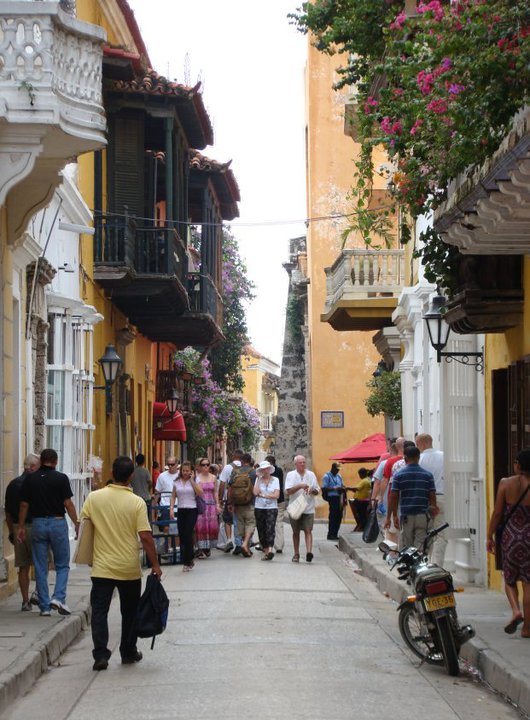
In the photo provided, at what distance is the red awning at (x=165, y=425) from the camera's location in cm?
3469

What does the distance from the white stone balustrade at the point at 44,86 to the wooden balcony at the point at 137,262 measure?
1003cm

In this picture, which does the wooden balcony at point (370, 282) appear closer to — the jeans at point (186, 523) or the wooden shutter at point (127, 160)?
the wooden shutter at point (127, 160)

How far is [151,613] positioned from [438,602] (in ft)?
7.20

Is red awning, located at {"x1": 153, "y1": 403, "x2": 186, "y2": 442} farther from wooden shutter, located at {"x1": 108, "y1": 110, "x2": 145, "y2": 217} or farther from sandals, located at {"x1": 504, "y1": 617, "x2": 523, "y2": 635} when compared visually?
sandals, located at {"x1": 504, "y1": 617, "x2": 523, "y2": 635}

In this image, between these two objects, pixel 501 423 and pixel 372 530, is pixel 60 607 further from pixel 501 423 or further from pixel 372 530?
pixel 372 530

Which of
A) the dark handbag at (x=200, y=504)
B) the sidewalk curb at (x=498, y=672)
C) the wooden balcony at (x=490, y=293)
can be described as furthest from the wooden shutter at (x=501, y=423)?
the dark handbag at (x=200, y=504)

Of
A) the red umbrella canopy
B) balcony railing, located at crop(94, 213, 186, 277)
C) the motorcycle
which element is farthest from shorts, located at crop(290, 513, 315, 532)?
the motorcycle

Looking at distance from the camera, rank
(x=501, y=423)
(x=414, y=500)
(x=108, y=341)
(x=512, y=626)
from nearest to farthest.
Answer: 1. (x=512, y=626)
2. (x=414, y=500)
3. (x=501, y=423)
4. (x=108, y=341)

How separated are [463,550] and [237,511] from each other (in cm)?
700

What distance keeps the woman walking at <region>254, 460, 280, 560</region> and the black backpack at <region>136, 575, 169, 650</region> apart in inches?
487

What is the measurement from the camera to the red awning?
114 feet

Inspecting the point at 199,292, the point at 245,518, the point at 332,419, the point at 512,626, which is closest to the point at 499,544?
the point at 512,626

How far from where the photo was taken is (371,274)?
29.2 metres

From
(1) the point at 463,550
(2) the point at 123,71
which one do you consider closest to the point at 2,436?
(1) the point at 463,550
